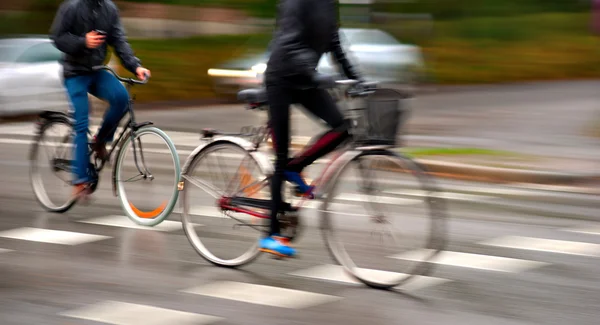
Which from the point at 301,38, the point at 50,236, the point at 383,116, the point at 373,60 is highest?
the point at 373,60

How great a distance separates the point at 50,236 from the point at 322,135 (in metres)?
2.45

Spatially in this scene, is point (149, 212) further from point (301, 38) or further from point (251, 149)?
point (301, 38)

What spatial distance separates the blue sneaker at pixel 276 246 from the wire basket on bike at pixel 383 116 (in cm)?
83

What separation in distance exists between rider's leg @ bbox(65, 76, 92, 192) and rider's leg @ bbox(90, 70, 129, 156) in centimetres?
8

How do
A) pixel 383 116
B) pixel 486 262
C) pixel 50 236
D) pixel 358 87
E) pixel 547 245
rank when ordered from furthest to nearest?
pixel 50 236, pixel 547 245, pixel 486 262, pixel 358 87, pixel 383 116

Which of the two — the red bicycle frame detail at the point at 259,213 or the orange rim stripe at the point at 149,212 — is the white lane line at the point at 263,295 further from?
the orange rim stripe at the point at 149,212

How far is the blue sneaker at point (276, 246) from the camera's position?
20.8 ft

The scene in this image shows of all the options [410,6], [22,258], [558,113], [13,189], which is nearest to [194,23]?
[410,6]

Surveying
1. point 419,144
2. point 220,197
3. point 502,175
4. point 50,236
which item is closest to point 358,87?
point 220,197

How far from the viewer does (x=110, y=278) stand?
634 centimetres

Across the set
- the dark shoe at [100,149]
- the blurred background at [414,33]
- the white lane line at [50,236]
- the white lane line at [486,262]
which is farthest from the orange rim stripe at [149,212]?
the blurred background at [414,33]

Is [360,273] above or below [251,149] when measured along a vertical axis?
below

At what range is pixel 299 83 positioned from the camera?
612cm

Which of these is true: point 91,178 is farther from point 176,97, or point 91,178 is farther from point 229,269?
point 176,97
